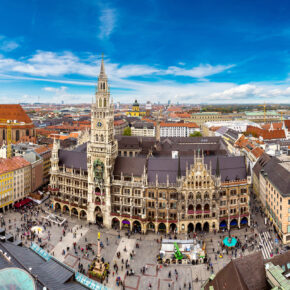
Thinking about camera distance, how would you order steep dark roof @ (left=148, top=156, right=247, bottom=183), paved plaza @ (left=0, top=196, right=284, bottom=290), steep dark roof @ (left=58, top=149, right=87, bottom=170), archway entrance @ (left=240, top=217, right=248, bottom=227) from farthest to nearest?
1. steep dark roof @ (left=58, top=149, right=87, bottom=170)
2. archway entrance @ (left=240, top=217, right=248, bottom=227)
3. steep dark roof @ (left=148, top=156, right=247, bottom=183)
4. paved plaza @ (left=0, top=196, right=284, bottom=290)

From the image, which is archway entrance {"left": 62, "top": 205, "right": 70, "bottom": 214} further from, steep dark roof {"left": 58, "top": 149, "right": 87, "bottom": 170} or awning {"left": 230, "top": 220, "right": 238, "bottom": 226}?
awning {"left": 230, "top": 220, "right": 238, "bottom": 226}

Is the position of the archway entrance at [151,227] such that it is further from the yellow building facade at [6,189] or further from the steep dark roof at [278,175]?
the yellow building facade at [6,189]

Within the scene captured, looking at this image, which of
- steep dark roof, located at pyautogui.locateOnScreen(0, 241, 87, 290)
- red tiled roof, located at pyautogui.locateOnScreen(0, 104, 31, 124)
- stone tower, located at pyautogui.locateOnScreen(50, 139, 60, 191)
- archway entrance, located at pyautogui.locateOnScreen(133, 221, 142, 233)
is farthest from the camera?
red tiled roof, located at pyautogui.locateOnScreen(0, 104, 31, 124)

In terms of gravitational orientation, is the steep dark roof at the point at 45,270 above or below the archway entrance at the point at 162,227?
above

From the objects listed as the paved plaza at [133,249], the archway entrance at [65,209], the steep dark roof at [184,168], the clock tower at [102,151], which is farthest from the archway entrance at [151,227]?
the archway entrance at [65,209]

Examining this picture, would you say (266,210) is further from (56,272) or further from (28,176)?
(28,176)

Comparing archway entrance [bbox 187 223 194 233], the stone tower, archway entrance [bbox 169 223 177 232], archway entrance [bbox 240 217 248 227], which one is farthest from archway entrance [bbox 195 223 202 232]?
the stone tower
